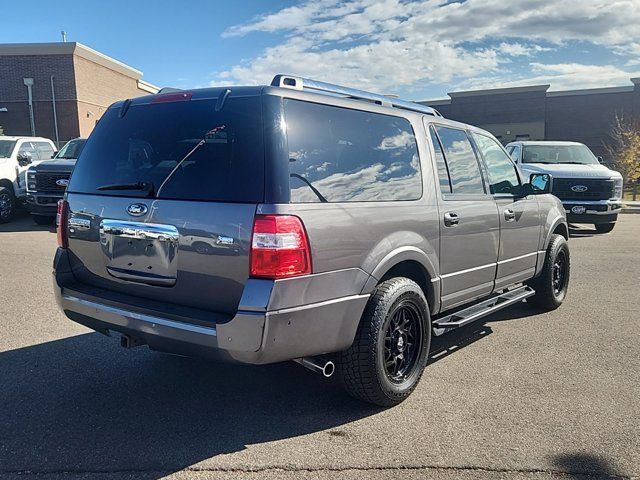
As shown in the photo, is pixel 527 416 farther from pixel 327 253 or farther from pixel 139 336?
pixel 139 336

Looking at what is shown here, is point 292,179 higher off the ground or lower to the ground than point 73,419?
higher

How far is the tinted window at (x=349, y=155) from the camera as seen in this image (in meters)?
3.14

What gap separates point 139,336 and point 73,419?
2.40ft

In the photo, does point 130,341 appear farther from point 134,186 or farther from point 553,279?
point 553,279

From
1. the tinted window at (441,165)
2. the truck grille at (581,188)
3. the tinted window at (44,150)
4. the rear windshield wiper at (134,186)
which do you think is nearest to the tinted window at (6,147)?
the tinted window at (44,150)

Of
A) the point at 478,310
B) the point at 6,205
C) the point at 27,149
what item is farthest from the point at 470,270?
the point at 27,149

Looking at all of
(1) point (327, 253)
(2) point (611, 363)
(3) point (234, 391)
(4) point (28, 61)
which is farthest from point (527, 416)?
(4) point (28, 61)

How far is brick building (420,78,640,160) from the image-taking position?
118 feet

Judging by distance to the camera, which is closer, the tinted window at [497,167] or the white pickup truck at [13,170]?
the tinted window at [497,167]

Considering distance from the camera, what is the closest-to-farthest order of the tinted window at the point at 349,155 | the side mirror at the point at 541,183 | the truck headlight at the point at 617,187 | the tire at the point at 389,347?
the tinted window at the point at 349,155 < the tire at the point at 389,347 < the side mirror at the point at 541,183 < the truck headlight at the point at 617,187

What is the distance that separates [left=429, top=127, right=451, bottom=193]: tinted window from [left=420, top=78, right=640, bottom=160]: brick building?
34.3 metres

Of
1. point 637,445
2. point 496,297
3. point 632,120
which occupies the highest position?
point 632,120

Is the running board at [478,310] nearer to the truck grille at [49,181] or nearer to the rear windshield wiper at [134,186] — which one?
the rear windshield wiper at [134,186]

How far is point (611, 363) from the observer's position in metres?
4.49
